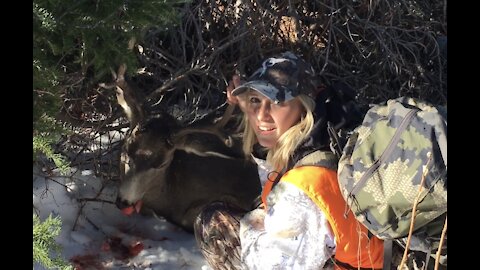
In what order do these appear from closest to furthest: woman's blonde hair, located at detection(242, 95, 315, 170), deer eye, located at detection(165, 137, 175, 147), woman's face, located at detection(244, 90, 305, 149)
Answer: woman's blonde hair, located at detection(242, 95, 315, 170), woman's face, located at detection(244, 90, 305, 149), deer eye, located at detection(165, 137, 175, 147)

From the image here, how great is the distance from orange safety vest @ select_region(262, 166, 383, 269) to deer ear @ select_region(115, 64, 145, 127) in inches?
49.0

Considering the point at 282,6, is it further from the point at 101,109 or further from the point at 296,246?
the point at 296,246

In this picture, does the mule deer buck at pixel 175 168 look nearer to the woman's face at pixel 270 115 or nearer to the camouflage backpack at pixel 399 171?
the woman's face at pixel 270 115

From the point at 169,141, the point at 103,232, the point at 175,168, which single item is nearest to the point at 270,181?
the point at 169,141

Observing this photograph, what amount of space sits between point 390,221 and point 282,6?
2329mm

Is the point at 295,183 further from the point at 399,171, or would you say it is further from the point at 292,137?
the point at 399,171

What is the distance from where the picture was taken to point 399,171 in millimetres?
2299

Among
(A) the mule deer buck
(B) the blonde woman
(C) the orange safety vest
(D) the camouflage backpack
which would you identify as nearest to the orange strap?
(B) the blonde woman

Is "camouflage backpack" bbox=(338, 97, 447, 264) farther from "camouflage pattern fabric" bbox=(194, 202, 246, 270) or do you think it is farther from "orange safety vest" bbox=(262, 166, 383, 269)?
"camouflage pattern fabric" bbox=(194, 202, 246, 270)

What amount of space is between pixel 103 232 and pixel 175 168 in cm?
62

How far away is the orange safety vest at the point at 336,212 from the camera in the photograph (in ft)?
8.59

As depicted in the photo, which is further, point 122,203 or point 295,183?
point 122,203

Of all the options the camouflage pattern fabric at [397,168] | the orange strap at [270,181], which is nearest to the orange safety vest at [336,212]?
the camouflage pattern fabric at [397,168]

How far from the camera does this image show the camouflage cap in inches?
115
